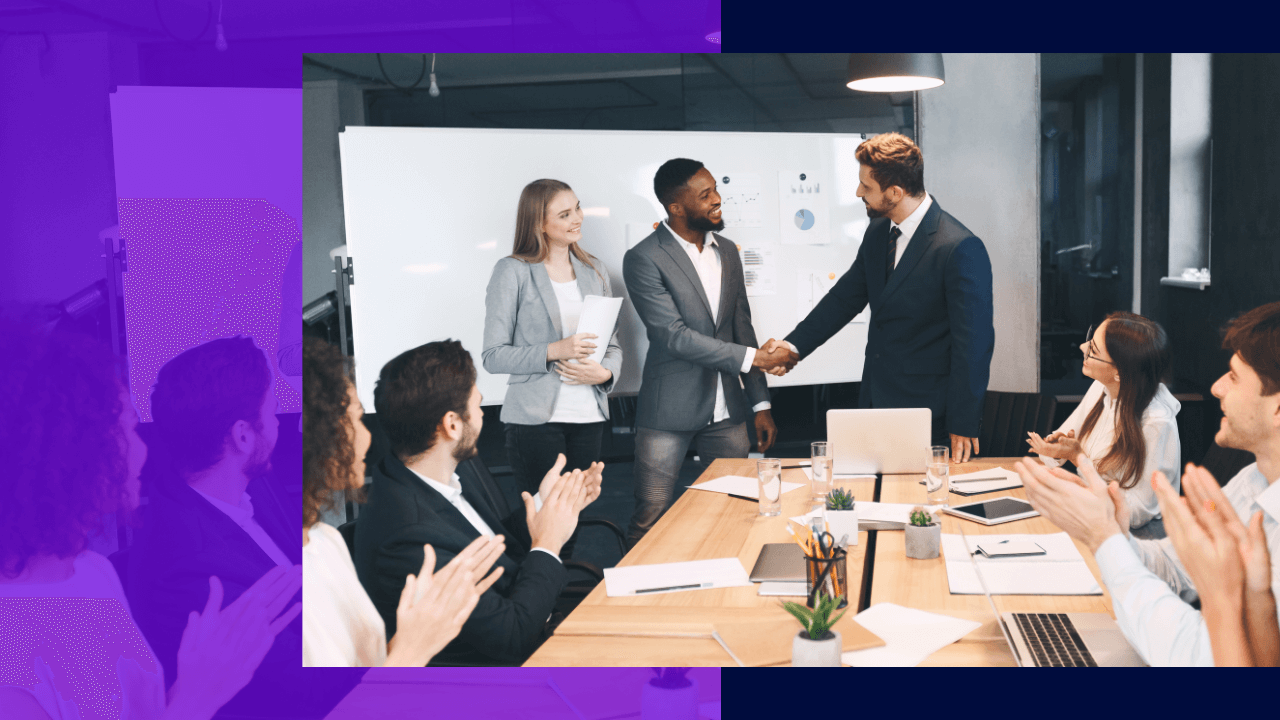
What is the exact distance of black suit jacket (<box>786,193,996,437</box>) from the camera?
251 centimetres

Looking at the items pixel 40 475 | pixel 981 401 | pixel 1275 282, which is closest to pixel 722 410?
pixel 981 401

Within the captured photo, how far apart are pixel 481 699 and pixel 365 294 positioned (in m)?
1.11

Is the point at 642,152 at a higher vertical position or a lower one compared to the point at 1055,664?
higher

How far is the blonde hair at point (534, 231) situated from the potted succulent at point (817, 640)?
1070 mm

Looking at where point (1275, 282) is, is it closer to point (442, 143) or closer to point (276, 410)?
point (442, 143)

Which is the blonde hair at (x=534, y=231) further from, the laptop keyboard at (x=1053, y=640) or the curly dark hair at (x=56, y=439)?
the laptop keyboard at (x=1053, y=640)

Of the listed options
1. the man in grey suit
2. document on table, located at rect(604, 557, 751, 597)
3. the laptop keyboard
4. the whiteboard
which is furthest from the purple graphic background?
the laptop keyboard

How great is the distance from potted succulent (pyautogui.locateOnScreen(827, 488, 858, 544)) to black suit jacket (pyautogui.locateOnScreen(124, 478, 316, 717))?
4.47 ft

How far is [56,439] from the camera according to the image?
2381mm

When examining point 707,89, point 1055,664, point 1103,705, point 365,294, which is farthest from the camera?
point 707,89

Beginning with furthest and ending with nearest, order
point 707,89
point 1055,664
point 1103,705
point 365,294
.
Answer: point 707,89 → point 365,294 → point 1103,705 → point 1055,664

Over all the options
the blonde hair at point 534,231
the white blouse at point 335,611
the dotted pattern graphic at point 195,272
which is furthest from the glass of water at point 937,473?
the dotted pattern graphic at point 195,272

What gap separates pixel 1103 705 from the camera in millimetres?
2197

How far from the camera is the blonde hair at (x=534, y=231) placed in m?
2.44
